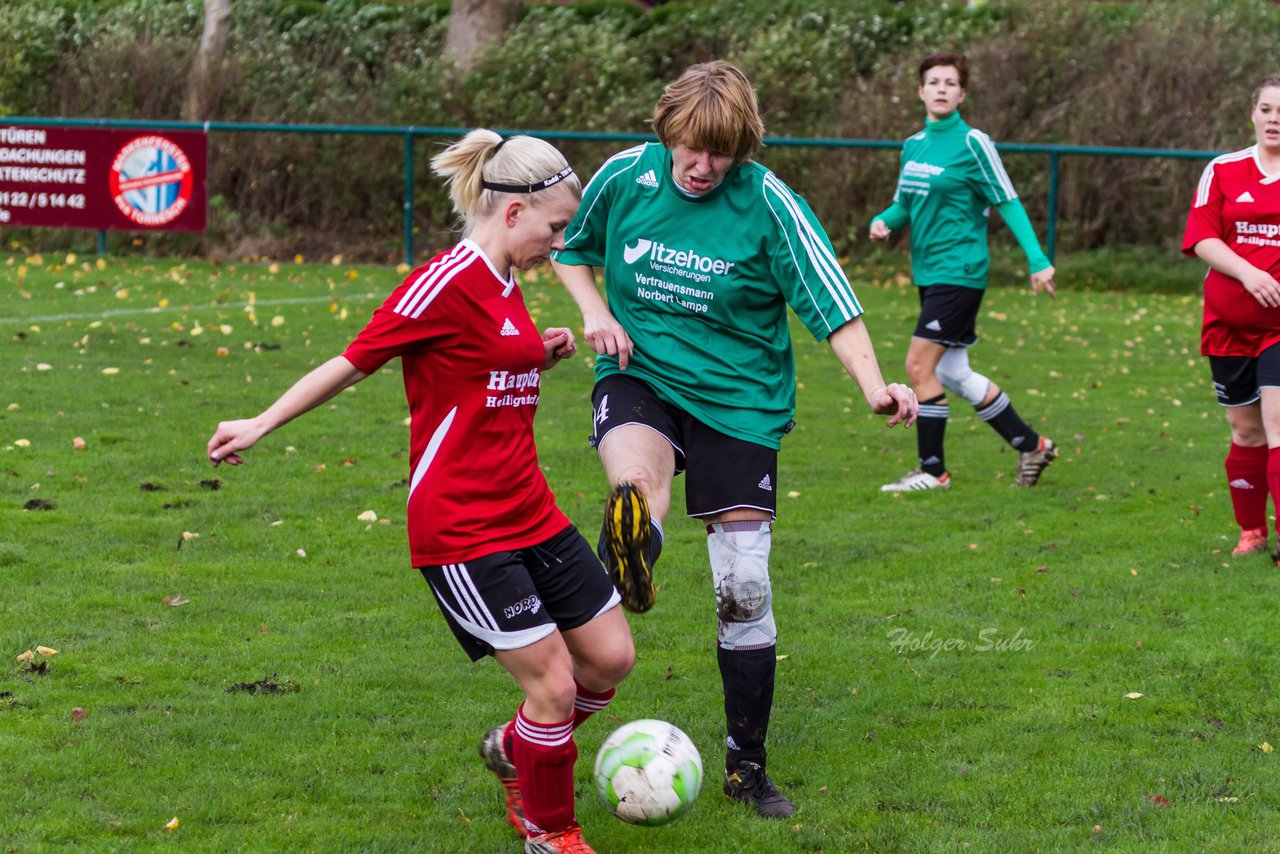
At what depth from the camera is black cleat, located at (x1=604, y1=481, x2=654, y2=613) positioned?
4.20 m

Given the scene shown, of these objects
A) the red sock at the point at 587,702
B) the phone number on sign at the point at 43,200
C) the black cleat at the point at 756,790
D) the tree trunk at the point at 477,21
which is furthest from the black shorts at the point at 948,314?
the tree trunk at the point at 477,21

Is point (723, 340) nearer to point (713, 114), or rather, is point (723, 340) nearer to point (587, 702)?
point (713, 114)

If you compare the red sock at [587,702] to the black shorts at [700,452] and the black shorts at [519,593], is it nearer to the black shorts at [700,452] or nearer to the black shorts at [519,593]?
the black shorts at [519,593]

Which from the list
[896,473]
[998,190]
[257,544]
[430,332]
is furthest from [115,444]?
[430,332]

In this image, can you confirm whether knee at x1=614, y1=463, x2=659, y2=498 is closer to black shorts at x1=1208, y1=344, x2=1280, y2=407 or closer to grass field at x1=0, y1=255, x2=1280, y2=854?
grass field at x1=0, y1=255, x2=1280, y2=854

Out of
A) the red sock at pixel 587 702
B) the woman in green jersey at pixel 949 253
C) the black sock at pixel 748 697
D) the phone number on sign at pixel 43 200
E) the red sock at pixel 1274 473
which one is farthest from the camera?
the phone number on sign at pixel 43 200

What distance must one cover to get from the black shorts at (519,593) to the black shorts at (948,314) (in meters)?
5.13

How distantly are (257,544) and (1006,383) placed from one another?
7.33 metres

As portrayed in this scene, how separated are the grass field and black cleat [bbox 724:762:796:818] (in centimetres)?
5

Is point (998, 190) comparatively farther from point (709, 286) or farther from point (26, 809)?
point (26, 809)

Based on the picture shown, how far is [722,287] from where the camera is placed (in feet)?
15.2

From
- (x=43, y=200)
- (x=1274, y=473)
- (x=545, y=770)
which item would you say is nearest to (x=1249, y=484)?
(x=1274, y=473)

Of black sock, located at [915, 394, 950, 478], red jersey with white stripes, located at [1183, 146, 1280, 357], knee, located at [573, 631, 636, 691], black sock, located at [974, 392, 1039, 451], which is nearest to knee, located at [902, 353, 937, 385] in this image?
black sock, located at [915, 394, 950, 478]

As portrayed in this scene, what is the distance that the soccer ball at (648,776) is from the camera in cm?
414
